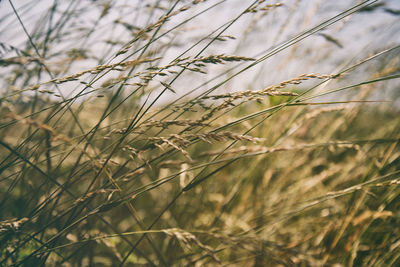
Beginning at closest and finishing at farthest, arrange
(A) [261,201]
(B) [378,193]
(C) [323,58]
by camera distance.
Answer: (B) [378,193] → (A) [261,201] → (C) [323,58]

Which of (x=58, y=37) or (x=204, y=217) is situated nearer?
(x=58, y=37)

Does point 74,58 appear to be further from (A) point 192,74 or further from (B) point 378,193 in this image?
(B) point 378,193

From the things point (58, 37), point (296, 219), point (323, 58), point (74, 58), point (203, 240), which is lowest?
point (296, 219)

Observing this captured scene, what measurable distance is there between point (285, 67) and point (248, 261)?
4.40 ft

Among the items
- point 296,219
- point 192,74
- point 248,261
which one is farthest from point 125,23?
point 296,219

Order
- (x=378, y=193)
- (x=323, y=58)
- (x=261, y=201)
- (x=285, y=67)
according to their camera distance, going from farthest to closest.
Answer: (x=323, y=58), (x=285, y=67), (x=261, y=201), (x=378, y=193)

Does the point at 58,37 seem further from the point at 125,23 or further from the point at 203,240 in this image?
the point at 203,240

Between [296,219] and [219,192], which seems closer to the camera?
[296,219]

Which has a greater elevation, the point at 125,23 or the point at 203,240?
the point at 125,23

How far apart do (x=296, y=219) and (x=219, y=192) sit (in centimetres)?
57

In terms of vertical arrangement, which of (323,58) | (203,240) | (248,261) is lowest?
(248,261)

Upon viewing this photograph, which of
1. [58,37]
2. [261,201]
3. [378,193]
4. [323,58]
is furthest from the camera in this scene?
[323,58]

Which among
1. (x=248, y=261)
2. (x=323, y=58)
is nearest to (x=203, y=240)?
(x=248, y=261)

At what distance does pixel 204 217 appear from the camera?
166 cm
